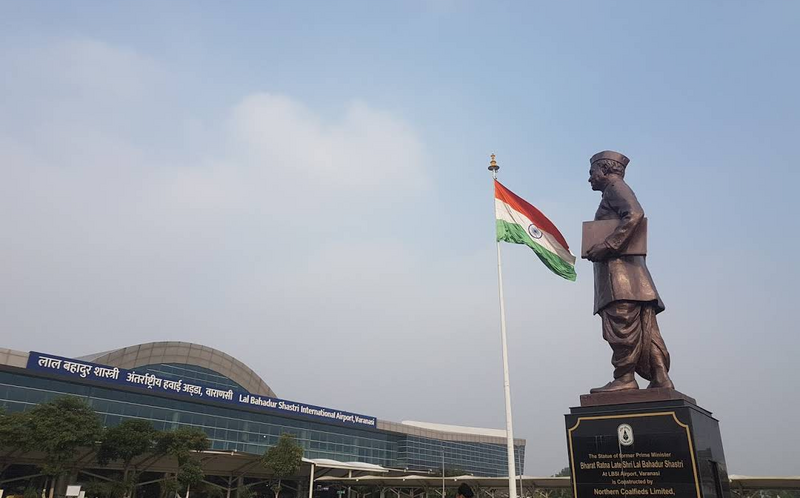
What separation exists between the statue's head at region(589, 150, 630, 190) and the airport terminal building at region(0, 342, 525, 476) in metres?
30.7

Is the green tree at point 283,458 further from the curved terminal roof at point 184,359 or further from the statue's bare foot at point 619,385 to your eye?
the statue's bare foot at point 619,385

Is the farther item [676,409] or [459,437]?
[459,437]

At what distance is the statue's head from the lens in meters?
11.8

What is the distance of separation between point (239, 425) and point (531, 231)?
110ft

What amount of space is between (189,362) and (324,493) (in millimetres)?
15528

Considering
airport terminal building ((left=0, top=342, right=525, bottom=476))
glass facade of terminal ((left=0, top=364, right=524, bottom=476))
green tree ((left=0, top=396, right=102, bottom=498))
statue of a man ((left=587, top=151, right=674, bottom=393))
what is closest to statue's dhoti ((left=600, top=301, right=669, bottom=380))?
statue of a man ((left=587, top=151, right=674, bottom=393))

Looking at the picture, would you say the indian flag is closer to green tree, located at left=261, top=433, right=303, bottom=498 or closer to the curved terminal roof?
green tree, located at left=261, top=433, right=303, bottom=498

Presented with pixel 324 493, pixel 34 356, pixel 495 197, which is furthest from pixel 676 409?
pixel 324 493

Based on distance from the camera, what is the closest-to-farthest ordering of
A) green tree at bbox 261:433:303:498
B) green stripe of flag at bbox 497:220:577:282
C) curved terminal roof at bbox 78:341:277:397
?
green stripe of flag at bbox 497:220:577:282 → green tree at bbox 261:433:303:498 → curved terminal roof at bbox 78:341:277:397

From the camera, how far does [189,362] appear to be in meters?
41.3

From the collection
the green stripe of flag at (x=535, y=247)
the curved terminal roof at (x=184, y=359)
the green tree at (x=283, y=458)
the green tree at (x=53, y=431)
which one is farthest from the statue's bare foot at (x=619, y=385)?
the curved terminal roof at (x=184, y=359)

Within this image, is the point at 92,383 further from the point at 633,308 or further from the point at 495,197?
the point at 633,308

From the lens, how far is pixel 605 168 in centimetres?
1188

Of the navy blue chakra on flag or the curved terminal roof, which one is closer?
the navy blue chakra on flag
